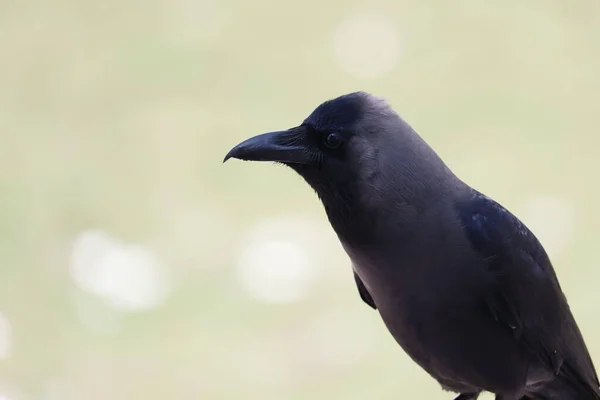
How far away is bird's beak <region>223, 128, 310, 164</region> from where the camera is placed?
1308mm

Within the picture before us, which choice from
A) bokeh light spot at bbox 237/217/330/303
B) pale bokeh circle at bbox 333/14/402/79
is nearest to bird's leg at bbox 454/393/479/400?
bokeh light spot at bbox 237/217/330/303

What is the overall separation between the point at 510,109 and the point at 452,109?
0.21 m

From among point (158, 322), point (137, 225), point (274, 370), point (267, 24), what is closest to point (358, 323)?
point (274, 370)

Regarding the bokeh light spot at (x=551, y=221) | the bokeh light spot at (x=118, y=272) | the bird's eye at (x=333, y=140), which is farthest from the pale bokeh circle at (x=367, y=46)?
the bird's eye at (x=333, y=140)

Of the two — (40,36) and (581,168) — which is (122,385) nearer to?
(40,36)

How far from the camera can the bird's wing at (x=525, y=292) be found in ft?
4.54

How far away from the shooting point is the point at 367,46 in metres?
2.86

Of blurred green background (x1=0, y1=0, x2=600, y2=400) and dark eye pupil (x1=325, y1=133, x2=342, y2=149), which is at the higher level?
blurred green background (x1=0, y1=0, x2=600, y2=400)

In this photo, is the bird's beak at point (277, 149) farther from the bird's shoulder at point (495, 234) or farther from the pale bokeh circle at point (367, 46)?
the pale bokeh circle at point (367, 46)

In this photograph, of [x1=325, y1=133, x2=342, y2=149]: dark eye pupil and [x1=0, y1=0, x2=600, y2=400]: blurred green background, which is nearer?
[x1=325, y1=133, x2=342, y2=149]: dark eye pupil

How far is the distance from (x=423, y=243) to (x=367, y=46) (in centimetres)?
167

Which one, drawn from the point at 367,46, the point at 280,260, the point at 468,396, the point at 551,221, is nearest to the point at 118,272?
the point at 280,260

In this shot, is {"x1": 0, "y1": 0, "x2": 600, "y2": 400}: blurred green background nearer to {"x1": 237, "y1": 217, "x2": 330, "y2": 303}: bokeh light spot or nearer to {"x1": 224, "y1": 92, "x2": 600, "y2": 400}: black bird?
{"x1": 237, "y1": 217, "x2": 330, "y2": 303}: bokeh light spot

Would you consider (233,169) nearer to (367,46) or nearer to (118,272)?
(118,272)
